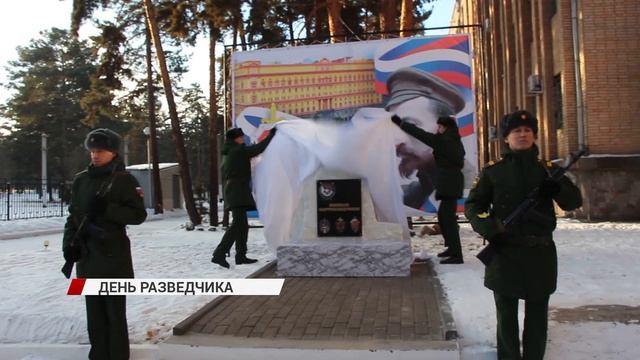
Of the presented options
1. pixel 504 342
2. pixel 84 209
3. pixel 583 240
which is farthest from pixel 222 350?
pixel 583 240

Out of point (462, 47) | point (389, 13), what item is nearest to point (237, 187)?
point (462, 47)

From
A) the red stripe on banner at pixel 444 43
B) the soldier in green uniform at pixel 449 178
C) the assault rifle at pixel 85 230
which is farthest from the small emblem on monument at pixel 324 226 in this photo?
the red stripe on banner at pixel 444 43

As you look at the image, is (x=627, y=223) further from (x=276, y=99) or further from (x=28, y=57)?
(x=28, y=57)

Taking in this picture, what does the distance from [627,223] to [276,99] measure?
8.52m

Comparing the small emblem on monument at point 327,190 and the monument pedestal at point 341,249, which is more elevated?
the small emblem on monument at point 327,190

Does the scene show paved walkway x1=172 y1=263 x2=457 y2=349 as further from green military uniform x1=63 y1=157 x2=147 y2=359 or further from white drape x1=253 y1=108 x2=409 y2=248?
white drape x1=253 y1=108 x2=409 y2=248

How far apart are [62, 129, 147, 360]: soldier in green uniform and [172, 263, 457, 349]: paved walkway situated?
0.60 m

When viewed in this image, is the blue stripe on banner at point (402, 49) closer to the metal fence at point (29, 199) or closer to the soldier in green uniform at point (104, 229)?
the soldier in green uniform at point (104, 229)

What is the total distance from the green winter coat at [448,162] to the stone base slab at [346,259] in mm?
1070

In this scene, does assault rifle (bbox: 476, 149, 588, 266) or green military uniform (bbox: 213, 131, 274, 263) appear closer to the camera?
assault rifle (bbox: 476, 149, 588, 266)

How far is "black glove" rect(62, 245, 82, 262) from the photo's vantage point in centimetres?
420

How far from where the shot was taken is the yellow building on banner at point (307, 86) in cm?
1295

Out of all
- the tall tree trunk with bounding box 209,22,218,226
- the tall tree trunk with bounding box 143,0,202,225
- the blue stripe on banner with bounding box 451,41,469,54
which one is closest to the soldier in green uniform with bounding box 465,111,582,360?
the blue stripe on banner with bounding box 451,41,469,54

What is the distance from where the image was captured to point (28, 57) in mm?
50844
